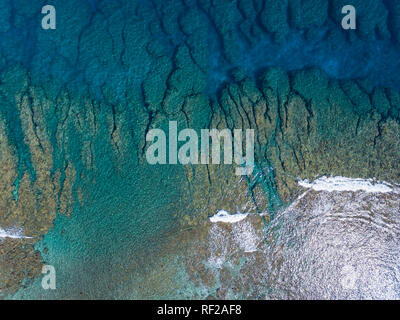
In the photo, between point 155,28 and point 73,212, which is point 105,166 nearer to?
point 73,212

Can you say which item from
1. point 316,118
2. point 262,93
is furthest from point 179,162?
point 316,118

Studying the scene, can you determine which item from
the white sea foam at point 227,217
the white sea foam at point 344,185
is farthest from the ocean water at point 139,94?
the white sea foam at point 344,185

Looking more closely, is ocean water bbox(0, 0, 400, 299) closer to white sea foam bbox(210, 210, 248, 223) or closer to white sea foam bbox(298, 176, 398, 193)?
white sea foam bbox(210, 210, 248, 223)

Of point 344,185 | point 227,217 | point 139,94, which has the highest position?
point 139,94

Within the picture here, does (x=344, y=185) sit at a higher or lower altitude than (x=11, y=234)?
higher

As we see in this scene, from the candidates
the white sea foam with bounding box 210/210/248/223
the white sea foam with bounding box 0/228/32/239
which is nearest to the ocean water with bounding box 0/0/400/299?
the white sea foam with bounding box 210/210/248/223

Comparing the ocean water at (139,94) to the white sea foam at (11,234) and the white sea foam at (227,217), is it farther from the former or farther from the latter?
the white sea foam at (11,234)

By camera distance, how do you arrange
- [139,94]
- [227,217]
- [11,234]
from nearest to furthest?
[11,234] → [227,217] → [139,94]

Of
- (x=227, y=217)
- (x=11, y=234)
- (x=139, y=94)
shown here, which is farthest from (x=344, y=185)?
(x=11, y=234)

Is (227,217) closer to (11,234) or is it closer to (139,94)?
(139,94)
